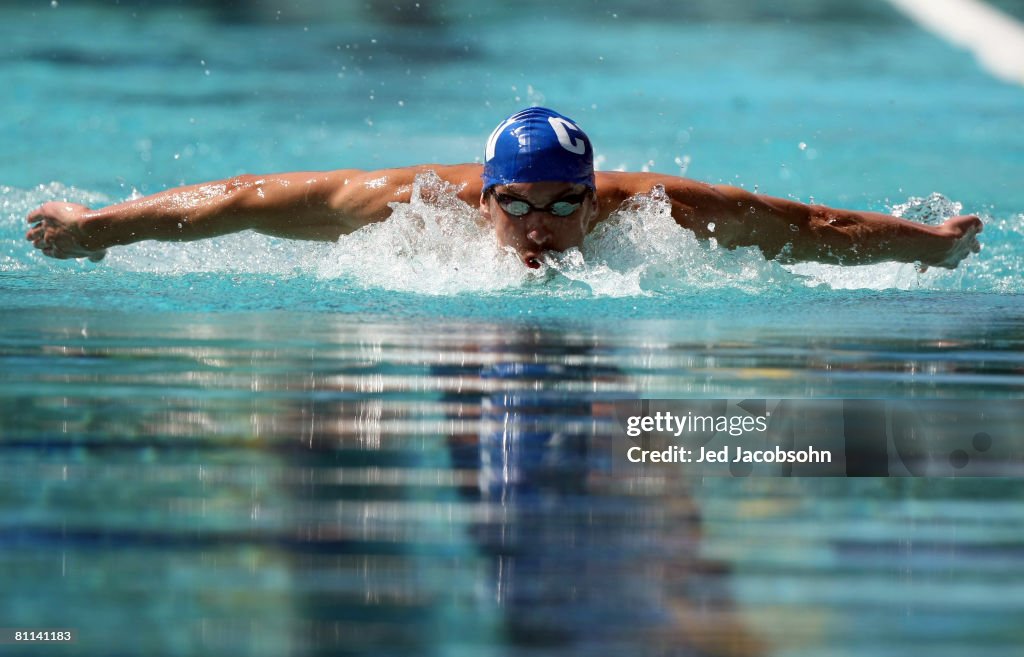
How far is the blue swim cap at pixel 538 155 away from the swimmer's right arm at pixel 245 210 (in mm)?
284

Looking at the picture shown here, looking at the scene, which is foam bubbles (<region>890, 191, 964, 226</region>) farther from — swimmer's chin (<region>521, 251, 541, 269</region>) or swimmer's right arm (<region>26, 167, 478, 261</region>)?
swimmer's right arm (<region>26, 167, 478, 261</region>)

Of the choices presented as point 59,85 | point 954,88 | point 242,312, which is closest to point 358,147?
point 59,85

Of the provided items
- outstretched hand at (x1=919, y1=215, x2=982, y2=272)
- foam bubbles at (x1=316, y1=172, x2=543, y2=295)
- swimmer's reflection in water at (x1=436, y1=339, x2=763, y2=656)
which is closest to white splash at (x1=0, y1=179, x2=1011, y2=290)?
foam bubbles at (x1=316, y1=172, x2=543, y2=295)

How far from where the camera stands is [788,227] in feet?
14.0

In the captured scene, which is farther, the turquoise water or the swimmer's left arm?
the swimmer's left arm

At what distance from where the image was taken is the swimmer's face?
407 centimetres

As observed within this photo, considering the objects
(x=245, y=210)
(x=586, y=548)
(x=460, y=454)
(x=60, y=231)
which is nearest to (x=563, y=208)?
(x=245, y=210)

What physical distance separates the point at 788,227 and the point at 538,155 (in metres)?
0.87

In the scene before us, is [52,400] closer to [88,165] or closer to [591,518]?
[591,518]

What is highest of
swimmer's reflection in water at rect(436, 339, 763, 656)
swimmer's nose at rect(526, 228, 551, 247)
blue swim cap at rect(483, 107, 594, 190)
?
blue swim cap at rect(483, 107, 594, 190)

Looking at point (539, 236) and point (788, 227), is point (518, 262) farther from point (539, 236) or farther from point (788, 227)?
point (788, 227)

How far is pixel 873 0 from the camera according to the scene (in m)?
11.2

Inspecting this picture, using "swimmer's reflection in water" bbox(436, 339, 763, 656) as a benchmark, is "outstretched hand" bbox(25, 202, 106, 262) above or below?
above

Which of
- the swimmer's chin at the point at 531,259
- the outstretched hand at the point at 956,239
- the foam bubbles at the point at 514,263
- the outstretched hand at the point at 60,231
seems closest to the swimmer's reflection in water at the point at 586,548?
the foam bubbles at the point at 514,263
